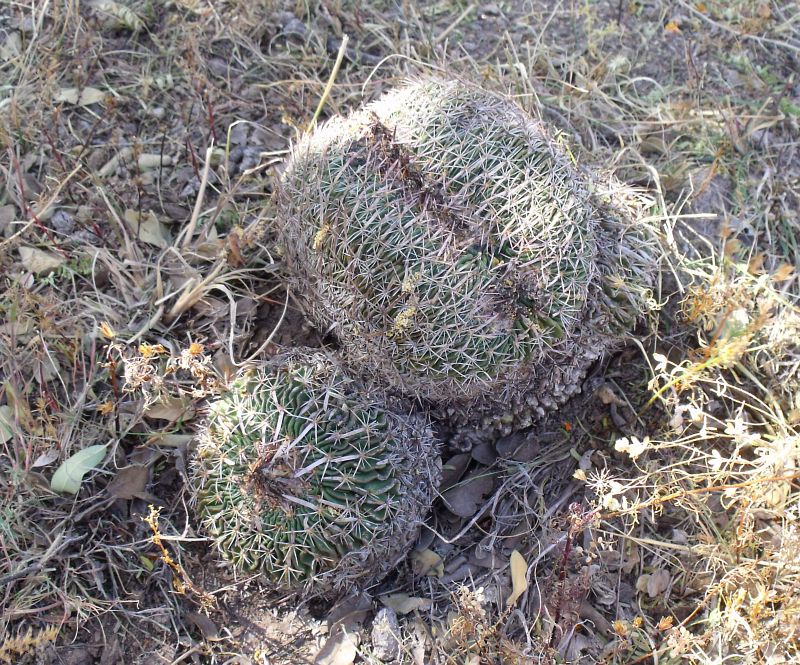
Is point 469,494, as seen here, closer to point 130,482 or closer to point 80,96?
point 130,482

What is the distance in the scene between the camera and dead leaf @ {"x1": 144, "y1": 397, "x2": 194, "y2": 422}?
2.75 meters

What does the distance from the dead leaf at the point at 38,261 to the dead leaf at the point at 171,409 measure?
819 mm

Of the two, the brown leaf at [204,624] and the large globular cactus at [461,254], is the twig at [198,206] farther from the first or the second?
the brown leaf at [204,624]

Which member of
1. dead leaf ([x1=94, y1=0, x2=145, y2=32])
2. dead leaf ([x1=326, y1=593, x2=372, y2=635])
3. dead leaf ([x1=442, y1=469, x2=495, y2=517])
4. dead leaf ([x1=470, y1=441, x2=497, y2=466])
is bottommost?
dead leaf ([x1=326, y1=593, x2=372, y2=635])

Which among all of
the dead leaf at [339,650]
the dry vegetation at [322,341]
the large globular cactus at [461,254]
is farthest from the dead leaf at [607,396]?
the dead leaf at [339,650]

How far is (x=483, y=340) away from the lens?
241cm

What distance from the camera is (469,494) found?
2756 mm

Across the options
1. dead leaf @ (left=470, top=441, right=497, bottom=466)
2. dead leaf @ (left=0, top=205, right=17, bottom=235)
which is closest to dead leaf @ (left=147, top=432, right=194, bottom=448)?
dead leaf @ (left=470, top=441, right=497, bottom=466)

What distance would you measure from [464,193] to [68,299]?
68.1 inches

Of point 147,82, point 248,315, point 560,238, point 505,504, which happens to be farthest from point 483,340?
point 147,82

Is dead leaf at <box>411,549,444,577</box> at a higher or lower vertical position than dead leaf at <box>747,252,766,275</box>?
lower

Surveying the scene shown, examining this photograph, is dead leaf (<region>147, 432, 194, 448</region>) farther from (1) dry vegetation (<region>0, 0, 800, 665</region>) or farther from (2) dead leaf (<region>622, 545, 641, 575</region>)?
(2) dead leaf (<region>622, 545, 641, 575</region>)

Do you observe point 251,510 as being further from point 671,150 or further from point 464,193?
point 671,150

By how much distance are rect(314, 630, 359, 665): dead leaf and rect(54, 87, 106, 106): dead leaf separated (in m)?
2.68
